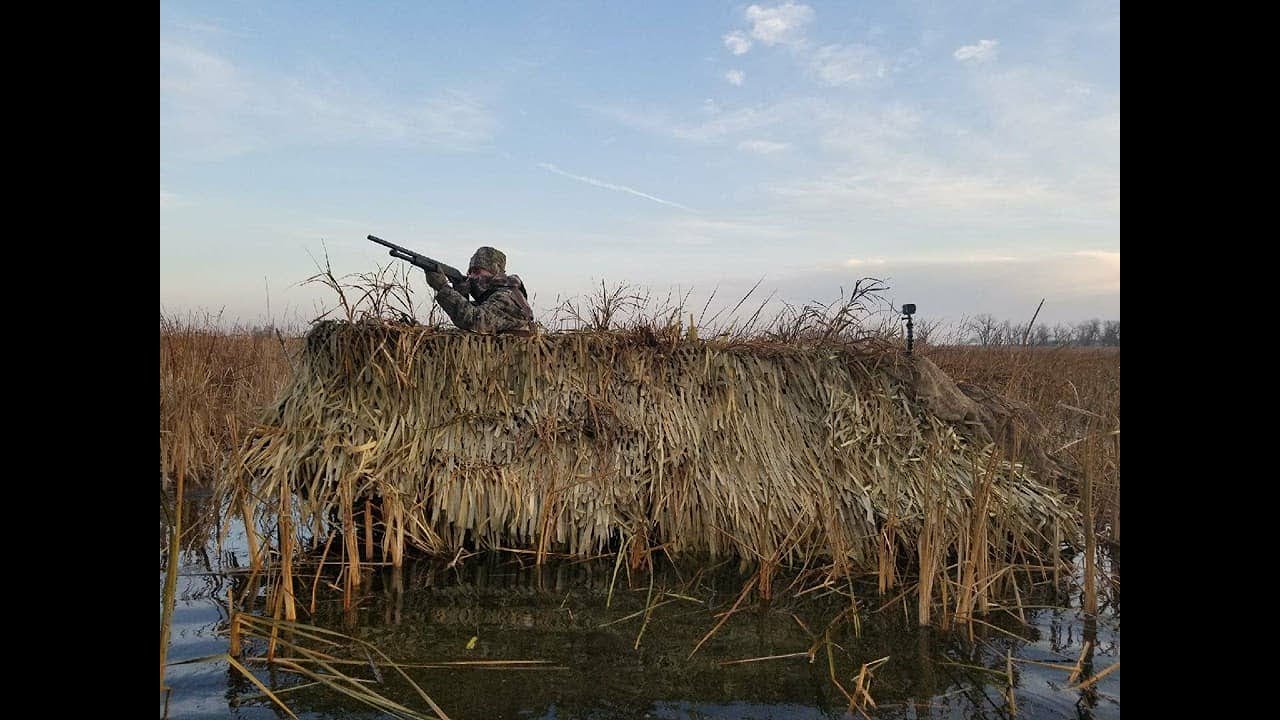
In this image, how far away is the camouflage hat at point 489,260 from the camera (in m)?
7.65

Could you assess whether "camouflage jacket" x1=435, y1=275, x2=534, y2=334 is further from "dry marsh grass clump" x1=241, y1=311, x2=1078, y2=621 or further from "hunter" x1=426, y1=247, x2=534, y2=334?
"dry marsh grass clump" x1=241, y1=311, x2=1078, y2=621

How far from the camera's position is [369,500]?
4984 millimetres

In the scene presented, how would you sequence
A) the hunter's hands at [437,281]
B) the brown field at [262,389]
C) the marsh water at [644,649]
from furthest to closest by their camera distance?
the hunter's hands at [437,281] < the brown field at [262,389] < the marsh water at [644,649]

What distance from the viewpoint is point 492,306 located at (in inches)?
273

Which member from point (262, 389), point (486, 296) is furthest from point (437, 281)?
point (262, 389)

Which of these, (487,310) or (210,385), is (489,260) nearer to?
(487,310)

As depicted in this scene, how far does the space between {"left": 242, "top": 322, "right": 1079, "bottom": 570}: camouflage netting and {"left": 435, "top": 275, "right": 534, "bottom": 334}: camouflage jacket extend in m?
0.97

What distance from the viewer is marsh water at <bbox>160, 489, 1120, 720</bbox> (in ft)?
10.8

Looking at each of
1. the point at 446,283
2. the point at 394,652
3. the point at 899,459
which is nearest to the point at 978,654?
the point at 899,459

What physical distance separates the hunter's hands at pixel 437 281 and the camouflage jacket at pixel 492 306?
8 cm

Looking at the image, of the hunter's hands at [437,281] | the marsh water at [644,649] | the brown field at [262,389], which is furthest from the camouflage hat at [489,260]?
the marsh water at [644,649]

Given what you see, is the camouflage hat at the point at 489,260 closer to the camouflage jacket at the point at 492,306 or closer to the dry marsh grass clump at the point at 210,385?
the camouflage jacket at the point at 492,306
